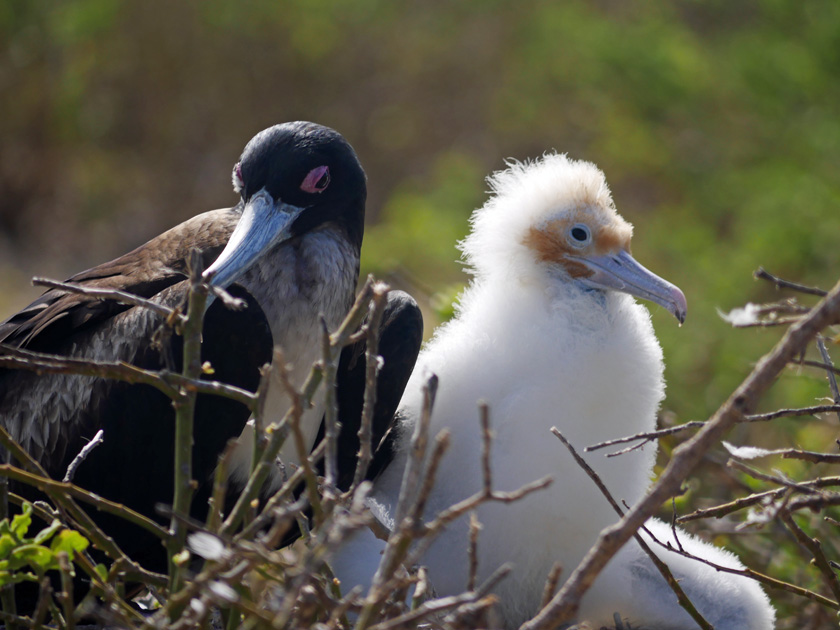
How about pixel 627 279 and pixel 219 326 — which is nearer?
pixel 219 326

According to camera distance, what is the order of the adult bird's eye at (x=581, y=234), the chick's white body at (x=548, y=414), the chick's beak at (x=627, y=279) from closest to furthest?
the chick's white body at (x=548, y=414) < the chick's beak at (x=627, y=279) < the adult bird's eye at (x=581, y=234)

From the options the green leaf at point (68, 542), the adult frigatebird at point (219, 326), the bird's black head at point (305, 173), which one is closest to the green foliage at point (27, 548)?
the green leaf at point (68, 542)

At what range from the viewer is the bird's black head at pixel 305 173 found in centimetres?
238

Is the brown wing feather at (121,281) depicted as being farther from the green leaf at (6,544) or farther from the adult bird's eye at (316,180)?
the green leaf at (6,544)

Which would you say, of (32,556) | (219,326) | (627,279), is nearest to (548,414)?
(627,279)

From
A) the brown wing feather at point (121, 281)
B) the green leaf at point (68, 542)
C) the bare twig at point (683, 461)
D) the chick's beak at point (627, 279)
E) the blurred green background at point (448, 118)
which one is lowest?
the green leaf at point (68, 542)

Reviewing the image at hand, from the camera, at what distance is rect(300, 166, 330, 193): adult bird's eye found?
Answer: 2.42 metres

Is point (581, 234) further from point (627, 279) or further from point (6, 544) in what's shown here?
point (6, 544)

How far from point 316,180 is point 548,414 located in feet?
2.36

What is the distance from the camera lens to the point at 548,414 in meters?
2.20

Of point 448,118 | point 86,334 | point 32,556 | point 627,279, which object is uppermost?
point 448,118

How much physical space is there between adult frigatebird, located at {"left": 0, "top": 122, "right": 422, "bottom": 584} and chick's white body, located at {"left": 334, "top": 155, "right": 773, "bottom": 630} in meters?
0.19

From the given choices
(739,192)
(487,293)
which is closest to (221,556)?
(487,293)

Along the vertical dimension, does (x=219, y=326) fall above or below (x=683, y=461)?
above
